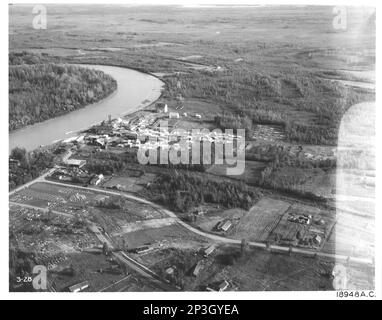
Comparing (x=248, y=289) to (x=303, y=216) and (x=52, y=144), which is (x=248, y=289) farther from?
(x=52, y=144)

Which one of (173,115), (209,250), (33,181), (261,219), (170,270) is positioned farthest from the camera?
(173,115)

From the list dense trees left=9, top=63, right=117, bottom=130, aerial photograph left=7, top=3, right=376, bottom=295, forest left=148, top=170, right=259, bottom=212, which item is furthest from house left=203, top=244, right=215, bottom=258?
dense trees left=9, top=63, right=117, bottom=130

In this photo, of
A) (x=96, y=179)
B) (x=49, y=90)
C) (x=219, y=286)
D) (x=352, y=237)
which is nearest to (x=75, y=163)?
(x=96, y=179)

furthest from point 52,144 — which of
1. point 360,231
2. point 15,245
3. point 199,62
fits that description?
point 199,62

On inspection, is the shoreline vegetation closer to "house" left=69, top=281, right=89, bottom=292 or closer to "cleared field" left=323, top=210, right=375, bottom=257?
"house" left=69, top=281, right=89, bottom=292

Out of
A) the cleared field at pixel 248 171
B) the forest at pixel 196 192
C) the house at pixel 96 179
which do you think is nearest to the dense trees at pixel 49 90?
the house at pixel 96 179

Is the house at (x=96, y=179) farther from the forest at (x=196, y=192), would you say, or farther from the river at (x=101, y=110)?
the river at (x=101, y=110)

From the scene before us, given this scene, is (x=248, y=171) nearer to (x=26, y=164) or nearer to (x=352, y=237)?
(x=352, y=237)

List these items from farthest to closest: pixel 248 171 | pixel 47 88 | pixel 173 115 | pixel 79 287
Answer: pixel 47 88 < pixel 173 115 < pixel 248 171 < pixel 79 287
